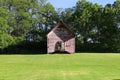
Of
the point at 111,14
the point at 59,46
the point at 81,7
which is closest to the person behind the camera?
the point at 59,46

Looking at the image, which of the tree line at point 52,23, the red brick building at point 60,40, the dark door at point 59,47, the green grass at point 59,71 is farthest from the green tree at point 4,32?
the green grass at point 59,71

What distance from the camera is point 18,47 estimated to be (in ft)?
241

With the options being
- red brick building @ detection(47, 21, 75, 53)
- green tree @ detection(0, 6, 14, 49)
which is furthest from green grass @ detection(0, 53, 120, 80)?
green tree @ detection(0, 6, 14, 49)

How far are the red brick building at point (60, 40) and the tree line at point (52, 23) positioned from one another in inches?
339

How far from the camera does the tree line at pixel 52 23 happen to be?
7444cm

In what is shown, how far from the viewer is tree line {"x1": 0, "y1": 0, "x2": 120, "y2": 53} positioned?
7444 cm

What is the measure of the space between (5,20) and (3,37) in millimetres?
3471

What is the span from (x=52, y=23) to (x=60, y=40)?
17.8 m

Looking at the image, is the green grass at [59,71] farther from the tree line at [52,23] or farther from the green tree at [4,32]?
the tree line at [52,23]

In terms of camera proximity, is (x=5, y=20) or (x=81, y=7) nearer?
(x=5, y=20)

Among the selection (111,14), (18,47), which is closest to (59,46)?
(18,47)

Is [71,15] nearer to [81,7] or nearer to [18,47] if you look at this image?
[81,7]

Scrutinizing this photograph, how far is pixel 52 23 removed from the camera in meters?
83.4

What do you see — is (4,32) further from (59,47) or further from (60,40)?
(59,47)
